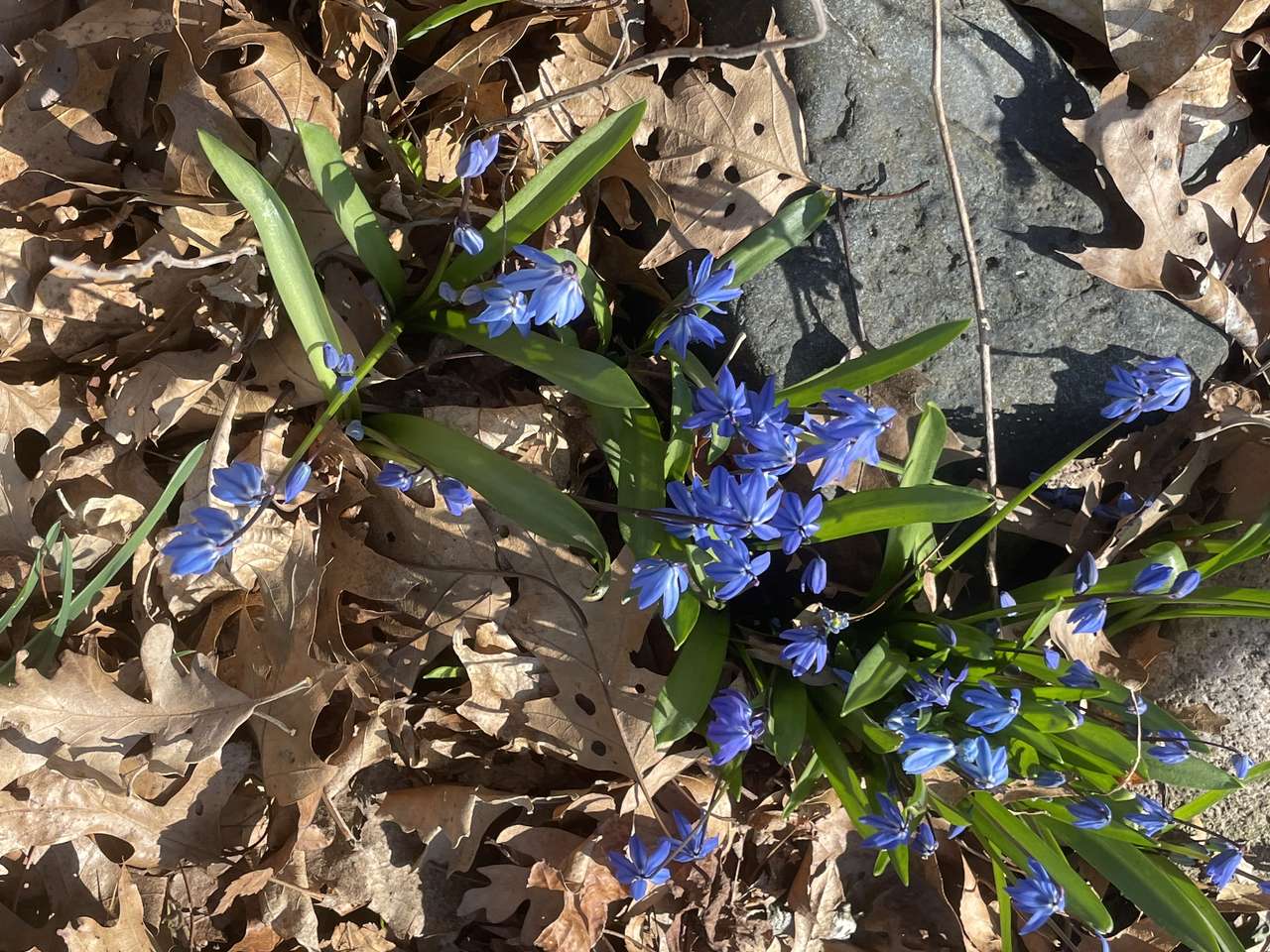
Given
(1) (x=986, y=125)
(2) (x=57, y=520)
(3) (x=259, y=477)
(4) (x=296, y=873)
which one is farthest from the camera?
(1) (x=986, y=125)

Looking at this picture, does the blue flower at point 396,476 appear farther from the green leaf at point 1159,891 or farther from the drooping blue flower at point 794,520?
the green leaf at point 1159,891

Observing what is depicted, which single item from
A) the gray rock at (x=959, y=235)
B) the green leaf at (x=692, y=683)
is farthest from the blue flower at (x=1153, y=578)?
the green leaf at (x=692, y=683)

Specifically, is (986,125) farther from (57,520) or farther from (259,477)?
(57,520)

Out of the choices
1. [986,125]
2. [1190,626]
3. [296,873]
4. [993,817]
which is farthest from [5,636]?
[1190,626]

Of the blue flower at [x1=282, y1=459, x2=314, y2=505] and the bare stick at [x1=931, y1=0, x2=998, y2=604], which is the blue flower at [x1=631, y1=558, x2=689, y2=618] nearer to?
the blue flower at [x1=282, y1=459, x2=314, y2=505]

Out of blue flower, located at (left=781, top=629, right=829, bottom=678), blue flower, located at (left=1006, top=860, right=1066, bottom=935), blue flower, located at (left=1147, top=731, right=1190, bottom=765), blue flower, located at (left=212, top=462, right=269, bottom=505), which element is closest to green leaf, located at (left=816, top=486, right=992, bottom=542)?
blue flower, located at (left=781, top=629, right=829, bottom=678)
